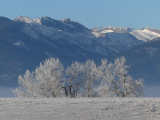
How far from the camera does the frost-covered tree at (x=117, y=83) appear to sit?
62.4 metres

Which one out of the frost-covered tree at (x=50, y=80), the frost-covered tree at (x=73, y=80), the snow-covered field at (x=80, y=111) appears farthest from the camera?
the frost-covered tree at (x=73, y=80)

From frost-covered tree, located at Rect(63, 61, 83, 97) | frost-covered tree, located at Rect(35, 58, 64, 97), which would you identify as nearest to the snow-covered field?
frost-covered tree, located at Rect(35, 58, 64, 97)

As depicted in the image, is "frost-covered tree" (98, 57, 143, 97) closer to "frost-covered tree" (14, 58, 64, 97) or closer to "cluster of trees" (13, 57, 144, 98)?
"cluster of trees" (13, 57, 144, 98)

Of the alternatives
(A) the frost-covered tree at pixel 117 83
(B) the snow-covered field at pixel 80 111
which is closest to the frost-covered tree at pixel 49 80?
(A) the frost-covered tree at pixel 117 83

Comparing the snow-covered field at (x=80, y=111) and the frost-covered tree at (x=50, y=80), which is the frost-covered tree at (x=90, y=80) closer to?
the frost-covered tree at (x=50, y=80)

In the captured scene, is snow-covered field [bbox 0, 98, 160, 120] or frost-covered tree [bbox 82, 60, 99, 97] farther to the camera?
frost-covered tree [bbox 82, 60, 99, 97]

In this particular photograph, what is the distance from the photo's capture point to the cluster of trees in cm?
6103

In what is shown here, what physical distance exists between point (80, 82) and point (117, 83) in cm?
639

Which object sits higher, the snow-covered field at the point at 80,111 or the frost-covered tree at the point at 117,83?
the frost-covered tree at the point at 117,83

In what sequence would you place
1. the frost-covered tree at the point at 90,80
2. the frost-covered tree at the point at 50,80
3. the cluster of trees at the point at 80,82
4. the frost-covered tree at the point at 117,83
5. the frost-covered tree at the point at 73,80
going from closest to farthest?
the frost-covered tree at the point at 50,80 → the cluster of trees at the point at 80,82 → the frost-covered tree at the point at 117,83 → the frost-covered tree at the point at 73,80 → the frost-covered tree at the point at 90,80

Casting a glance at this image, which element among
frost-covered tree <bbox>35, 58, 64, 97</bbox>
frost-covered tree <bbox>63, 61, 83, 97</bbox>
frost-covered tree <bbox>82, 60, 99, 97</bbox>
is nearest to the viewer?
frost-covered tree <bbox>35, 58, 64, 97</bbox>

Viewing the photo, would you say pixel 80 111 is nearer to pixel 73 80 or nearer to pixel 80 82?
pixel 73 80

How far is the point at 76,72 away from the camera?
64625mm

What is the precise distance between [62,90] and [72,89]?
2971 mm
